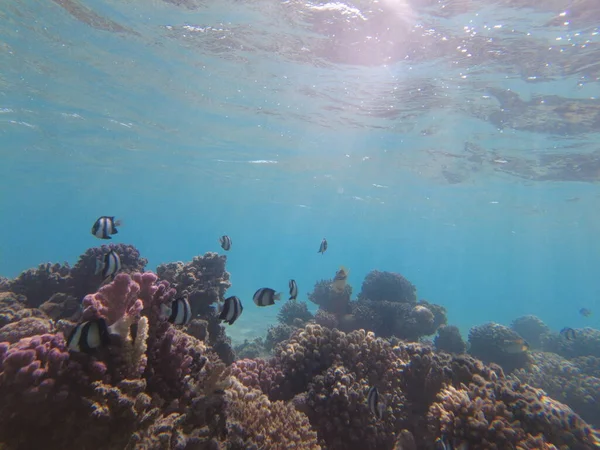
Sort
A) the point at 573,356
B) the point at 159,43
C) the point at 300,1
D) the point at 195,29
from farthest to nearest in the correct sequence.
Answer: the point at 573,356, the point at 159,43, the point at 195,29, the point at 300,1

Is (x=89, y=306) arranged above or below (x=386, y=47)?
below

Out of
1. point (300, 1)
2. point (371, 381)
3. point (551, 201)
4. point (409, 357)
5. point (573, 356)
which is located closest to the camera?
point (371, 381)

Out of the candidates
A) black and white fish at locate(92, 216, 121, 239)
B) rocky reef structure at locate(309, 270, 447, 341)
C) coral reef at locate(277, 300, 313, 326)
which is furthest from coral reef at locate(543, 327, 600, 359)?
black and white fish at locate(92, 216, 121, 239)

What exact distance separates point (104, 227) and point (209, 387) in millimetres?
3757

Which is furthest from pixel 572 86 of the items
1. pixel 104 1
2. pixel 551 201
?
pixel 551 201

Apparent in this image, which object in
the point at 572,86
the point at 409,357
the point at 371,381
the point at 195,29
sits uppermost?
the point at 195,29

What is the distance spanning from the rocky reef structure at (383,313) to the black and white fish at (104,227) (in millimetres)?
8774

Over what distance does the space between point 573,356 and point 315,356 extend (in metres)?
19.2

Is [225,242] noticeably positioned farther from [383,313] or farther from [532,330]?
[532,330]

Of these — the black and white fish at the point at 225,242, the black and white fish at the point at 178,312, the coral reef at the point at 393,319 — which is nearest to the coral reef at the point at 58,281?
the black and white fish at the point at 225,242

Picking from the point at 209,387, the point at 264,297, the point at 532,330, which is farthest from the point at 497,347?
the point at 209,387

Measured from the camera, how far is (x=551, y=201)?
3500 centimetres

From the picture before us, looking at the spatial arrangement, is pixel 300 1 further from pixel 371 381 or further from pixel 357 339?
pixel 371 381

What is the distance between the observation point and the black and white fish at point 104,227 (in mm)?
6127
